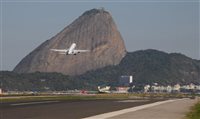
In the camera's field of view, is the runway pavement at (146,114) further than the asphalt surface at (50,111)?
No

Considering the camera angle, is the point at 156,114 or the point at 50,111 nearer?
the point at 156,114

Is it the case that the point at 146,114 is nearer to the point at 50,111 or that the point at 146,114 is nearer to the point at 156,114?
the point at 156,114

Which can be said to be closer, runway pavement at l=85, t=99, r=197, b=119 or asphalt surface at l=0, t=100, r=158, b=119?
runway pavement at l=85, t=99, r=197, b=119

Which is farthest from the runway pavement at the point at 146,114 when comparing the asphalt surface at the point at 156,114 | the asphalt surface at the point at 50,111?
the asphalt surface at the point at 50,111

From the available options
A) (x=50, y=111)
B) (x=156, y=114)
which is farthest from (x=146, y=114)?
(x=50, y=111)

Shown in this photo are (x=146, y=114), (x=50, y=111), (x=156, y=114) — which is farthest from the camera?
(x=50, y=111)

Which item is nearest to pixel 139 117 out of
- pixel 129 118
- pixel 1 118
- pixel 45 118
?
pixel 129 118

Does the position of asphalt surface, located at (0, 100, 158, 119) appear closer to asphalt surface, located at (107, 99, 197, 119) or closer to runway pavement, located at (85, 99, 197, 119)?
runway pavement, located at (85, 99, 197, 119)

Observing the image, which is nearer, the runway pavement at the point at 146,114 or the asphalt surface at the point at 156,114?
the runway pavement at the point at 146,114

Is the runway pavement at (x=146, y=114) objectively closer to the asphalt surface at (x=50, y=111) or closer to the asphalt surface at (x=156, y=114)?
the asphalt surface at (x=156, y=114)

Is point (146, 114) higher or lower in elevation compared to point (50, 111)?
lower

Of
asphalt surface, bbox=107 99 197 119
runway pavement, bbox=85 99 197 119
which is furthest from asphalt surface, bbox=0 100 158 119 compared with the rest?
asphalt surface, bbox=107 99 197 119
